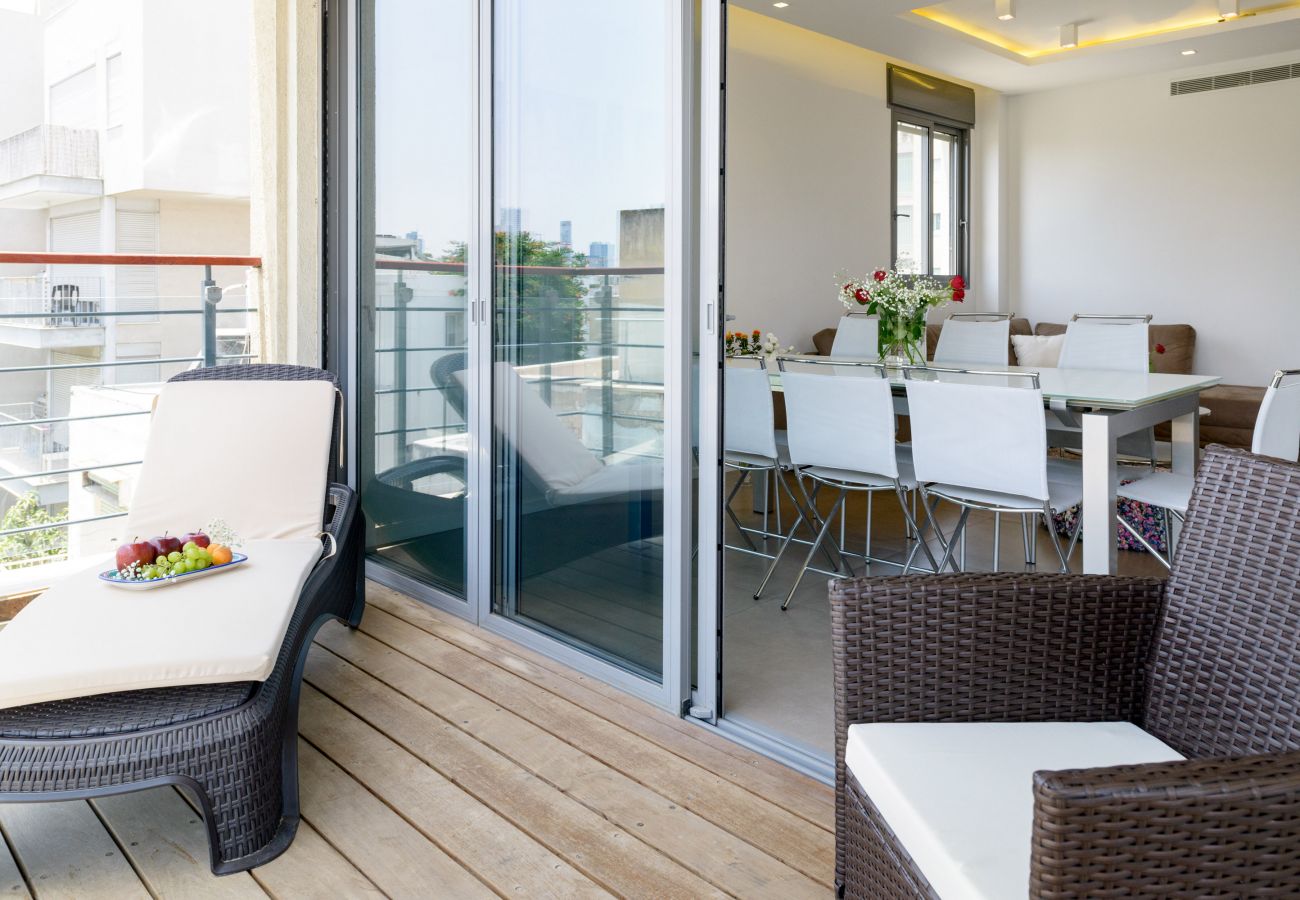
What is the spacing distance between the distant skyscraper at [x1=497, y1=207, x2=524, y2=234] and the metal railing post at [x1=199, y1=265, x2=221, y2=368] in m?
1.38

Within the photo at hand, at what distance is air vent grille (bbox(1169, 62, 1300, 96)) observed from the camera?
7.05m

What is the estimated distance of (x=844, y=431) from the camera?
3625 millimetres

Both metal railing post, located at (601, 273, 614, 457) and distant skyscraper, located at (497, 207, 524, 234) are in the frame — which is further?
distant skyscraper, located at (497, 207, 524, 234)

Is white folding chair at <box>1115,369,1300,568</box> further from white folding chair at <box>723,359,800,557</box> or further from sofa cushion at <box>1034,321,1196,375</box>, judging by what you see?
sofa cushion at <box>1034,321,1196,375</box>

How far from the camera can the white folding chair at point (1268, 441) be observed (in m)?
2.95

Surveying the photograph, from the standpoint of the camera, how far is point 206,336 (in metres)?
3.94

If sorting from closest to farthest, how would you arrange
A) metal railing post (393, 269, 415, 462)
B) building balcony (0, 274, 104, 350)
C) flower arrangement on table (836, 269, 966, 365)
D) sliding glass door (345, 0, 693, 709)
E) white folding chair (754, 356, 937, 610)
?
sliding glass door (345, 0, 693, 709)
white folding chair (754, 356, 937, 610)
metal railing post (393, 269, 415, 462)
flower arrangement on table (836, 269, 966, 365)
building balcony (0, 274, 104, 350)

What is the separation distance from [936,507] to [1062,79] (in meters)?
4.18

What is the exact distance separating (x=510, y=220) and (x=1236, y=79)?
21.4ft

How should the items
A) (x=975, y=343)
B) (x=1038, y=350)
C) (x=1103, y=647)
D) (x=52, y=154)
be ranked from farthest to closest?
(x=52, y=154), (x=1038, y=350), (x=975, y=343), (x=1103, y=647)

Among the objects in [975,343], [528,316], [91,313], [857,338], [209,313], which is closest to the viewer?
[528,316]

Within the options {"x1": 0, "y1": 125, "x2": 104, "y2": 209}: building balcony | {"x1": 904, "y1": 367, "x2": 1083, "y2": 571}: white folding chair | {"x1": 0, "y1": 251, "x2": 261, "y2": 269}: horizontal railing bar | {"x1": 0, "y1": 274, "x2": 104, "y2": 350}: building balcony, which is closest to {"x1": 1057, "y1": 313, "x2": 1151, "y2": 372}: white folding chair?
{"x1": 904, "y1": 367, "x2": 1083, "y2": 571}: white folding chair

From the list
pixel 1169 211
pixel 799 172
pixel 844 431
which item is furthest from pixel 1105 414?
pixel 1169 211

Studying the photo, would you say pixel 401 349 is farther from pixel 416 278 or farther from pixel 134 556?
pixel 134 556
